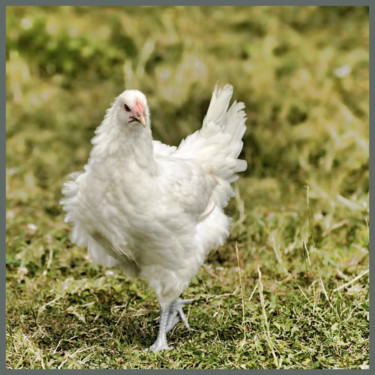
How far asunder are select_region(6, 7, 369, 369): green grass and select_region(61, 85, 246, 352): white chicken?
369mm

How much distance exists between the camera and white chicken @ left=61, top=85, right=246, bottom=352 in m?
3.53

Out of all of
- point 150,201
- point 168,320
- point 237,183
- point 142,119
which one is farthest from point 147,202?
point 237,183

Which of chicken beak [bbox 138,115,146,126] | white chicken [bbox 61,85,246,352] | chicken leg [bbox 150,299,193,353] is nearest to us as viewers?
chicken beak [bbox 138,115,146,126]

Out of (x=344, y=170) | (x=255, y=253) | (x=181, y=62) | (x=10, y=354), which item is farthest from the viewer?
(x=181, y=62)

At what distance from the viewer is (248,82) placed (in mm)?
6895

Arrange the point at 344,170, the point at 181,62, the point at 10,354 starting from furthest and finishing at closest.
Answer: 1. the point at 181,62
2. the point at 344,170
3. the point at 10,354

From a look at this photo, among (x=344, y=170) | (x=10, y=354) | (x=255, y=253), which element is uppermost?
(x=344, y=170)

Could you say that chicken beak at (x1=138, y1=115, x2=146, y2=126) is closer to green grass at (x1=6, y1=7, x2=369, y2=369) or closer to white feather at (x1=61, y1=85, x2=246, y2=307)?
white feather at (x1=61, y1=85, x2=246, y2=307)

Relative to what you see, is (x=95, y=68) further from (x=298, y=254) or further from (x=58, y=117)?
(x=298, y=254)

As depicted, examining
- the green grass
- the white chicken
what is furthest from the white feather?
the green grass

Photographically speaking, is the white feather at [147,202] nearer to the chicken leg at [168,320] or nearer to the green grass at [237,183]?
the chicken leg at [168,320]

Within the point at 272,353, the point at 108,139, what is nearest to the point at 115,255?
the point at 108,139

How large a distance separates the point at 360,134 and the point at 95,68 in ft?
9.87

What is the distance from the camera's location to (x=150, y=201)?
3576 millimetres
